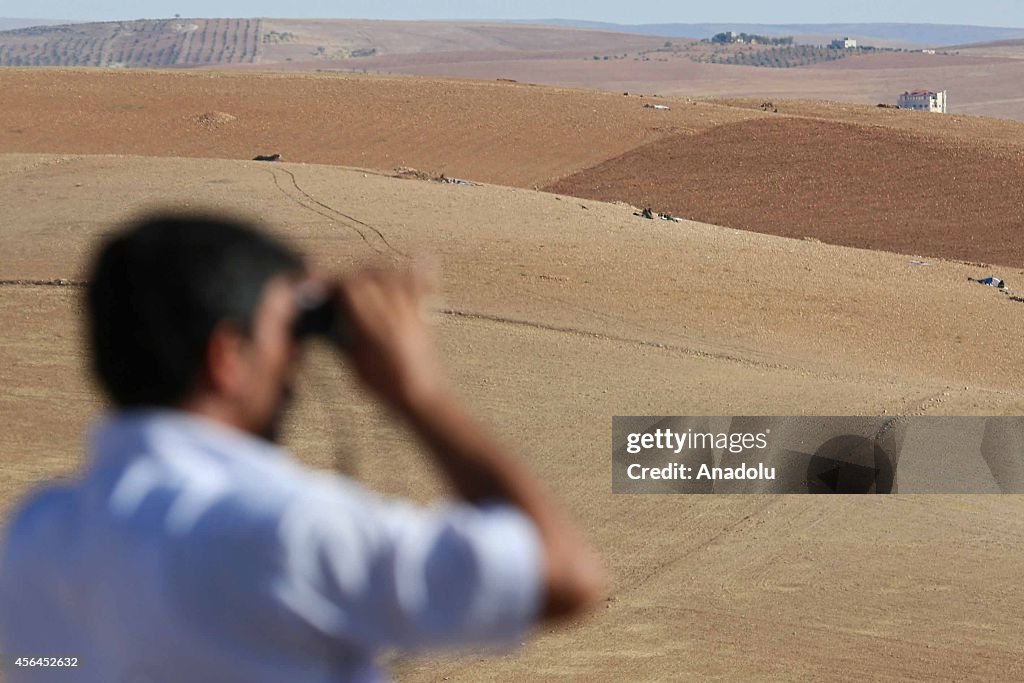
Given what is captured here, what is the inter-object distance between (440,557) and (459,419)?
0.70 ft

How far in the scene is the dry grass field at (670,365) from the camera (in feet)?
23.1

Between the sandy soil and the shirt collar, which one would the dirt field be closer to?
the shirt collar

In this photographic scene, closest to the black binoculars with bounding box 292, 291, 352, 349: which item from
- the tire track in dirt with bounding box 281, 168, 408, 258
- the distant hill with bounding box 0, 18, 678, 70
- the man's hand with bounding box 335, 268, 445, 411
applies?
the man's hand with bounding box 335, 268, 445, 411

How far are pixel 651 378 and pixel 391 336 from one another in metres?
9.63

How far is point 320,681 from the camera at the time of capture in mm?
1484

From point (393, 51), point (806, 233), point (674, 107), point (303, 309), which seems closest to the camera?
point (303, 309)

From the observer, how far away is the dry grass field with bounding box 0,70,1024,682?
703 cm

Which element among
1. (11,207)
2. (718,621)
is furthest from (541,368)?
(11,207)

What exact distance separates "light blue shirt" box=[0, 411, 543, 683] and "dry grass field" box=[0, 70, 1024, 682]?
0.39m

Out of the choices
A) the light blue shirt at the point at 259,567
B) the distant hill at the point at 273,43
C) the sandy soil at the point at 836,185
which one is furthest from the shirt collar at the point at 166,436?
the distant hill at the point at 273,43

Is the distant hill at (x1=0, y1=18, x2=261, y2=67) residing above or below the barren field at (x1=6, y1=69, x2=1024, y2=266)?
above

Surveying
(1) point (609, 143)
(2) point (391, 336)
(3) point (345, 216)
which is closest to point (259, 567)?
(2) point (391, 336)

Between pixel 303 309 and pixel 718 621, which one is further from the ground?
pixel 303 309

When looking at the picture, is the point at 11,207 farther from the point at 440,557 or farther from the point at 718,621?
the point at 440,557
